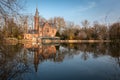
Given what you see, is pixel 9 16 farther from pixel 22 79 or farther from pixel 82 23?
pixel 82 23

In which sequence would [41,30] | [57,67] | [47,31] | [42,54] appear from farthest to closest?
[47,31] < [41,30] < [42,54] < [57,67]

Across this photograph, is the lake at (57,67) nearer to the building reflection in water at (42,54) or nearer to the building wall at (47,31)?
the building reflection in water at (42,54)

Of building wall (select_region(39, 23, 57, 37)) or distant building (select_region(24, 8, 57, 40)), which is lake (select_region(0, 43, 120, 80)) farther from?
building wall (select_region(39, 23, 57, 37))

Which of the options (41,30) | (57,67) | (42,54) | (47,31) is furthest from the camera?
(47,31)

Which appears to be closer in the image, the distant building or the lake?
the lake

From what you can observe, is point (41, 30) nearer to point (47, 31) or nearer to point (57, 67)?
point (47, 31)

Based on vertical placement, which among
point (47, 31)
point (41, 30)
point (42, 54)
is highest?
point (41, 30)

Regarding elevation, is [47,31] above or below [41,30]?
below

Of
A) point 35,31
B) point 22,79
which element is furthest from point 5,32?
point 35,31

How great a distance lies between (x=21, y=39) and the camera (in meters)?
61.3

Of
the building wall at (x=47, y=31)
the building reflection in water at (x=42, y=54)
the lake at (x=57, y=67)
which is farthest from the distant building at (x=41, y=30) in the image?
the lake at (x=57, y=67)

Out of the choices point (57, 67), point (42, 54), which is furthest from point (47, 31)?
point (57, 67)

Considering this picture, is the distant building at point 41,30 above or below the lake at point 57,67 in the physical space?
above

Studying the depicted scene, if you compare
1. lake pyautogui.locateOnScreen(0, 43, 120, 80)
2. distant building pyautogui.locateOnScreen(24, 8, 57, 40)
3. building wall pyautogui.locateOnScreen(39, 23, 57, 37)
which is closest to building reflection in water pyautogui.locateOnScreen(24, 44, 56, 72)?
lake pyautogui.locateOnScreen(0, 43, 120, 80)
